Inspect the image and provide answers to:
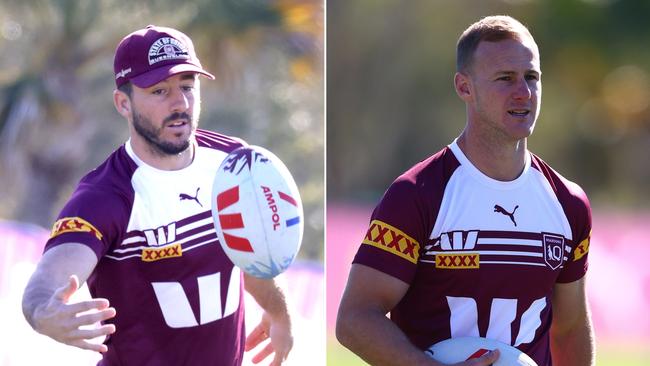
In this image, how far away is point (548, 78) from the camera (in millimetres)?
42781

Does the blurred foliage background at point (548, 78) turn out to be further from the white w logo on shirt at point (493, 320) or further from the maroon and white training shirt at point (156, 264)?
the white w logo on shirt at point (493, 320)

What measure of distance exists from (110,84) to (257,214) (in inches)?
196

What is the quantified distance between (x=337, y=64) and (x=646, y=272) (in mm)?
23476

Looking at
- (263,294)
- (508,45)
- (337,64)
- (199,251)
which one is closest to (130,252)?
(199,251)

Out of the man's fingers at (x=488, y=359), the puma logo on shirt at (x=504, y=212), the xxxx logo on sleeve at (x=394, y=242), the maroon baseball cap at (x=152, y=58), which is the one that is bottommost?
the man's fingers at (x=488, y=359)

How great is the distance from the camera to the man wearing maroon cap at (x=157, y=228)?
16.0 ft

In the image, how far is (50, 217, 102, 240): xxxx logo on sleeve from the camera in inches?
184

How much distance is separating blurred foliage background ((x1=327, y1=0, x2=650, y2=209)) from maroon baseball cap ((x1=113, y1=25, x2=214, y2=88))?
32979mm

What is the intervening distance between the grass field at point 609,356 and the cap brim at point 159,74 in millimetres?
8191

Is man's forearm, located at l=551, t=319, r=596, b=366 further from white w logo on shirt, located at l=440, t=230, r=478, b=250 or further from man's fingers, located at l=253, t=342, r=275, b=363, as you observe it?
man's fingers, located at l=253, t=342, r=275, b=363

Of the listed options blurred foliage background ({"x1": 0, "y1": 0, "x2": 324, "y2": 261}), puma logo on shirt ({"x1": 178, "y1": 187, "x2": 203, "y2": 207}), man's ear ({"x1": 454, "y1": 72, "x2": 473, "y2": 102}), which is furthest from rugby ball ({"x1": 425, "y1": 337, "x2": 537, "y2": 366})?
blurred foliage background ({"x1": 0, "y1": 0, "x2": 324, "y2": 261})

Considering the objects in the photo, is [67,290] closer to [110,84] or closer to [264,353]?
[264,353]

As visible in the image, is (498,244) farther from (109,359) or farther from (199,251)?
(109,359)

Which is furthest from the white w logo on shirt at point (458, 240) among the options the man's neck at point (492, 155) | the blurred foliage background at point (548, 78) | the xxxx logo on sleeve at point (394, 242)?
the blurred foliage background at point (548, 78)
